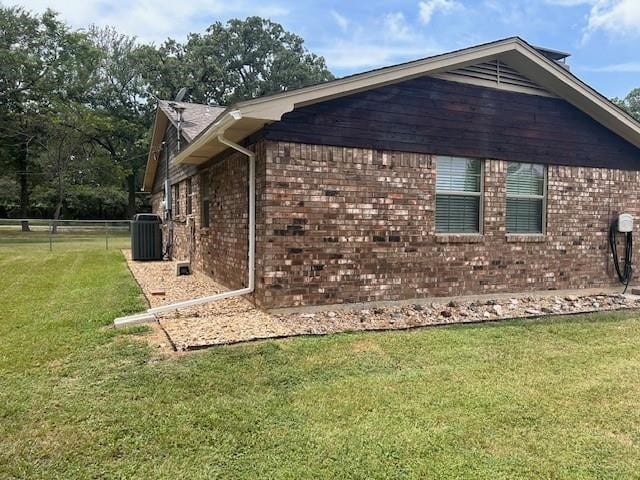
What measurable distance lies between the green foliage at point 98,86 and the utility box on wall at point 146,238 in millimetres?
15983

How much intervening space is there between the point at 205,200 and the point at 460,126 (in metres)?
5.42

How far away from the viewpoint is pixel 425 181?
6977 millimetres

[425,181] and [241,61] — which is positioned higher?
[241,61]

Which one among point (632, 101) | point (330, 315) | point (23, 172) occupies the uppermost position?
point (632, 101)

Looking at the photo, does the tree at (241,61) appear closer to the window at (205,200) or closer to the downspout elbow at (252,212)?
the window at (205,200)

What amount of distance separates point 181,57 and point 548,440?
40629 mm

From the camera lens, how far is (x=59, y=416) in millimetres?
3223

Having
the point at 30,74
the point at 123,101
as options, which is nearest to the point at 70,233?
the point at 30,74

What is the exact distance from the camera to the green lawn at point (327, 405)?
2.68 metres

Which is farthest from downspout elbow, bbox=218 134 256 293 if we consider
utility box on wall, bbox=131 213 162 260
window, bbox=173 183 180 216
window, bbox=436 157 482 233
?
utility box on wall, bbox=131 213 162 260

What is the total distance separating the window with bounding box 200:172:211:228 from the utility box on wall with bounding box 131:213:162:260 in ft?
13.7

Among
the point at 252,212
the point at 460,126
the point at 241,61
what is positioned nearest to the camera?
the point at 252,212

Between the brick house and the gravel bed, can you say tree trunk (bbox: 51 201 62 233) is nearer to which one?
the brick house

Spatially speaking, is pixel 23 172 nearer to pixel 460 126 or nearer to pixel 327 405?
pixel 460 126
